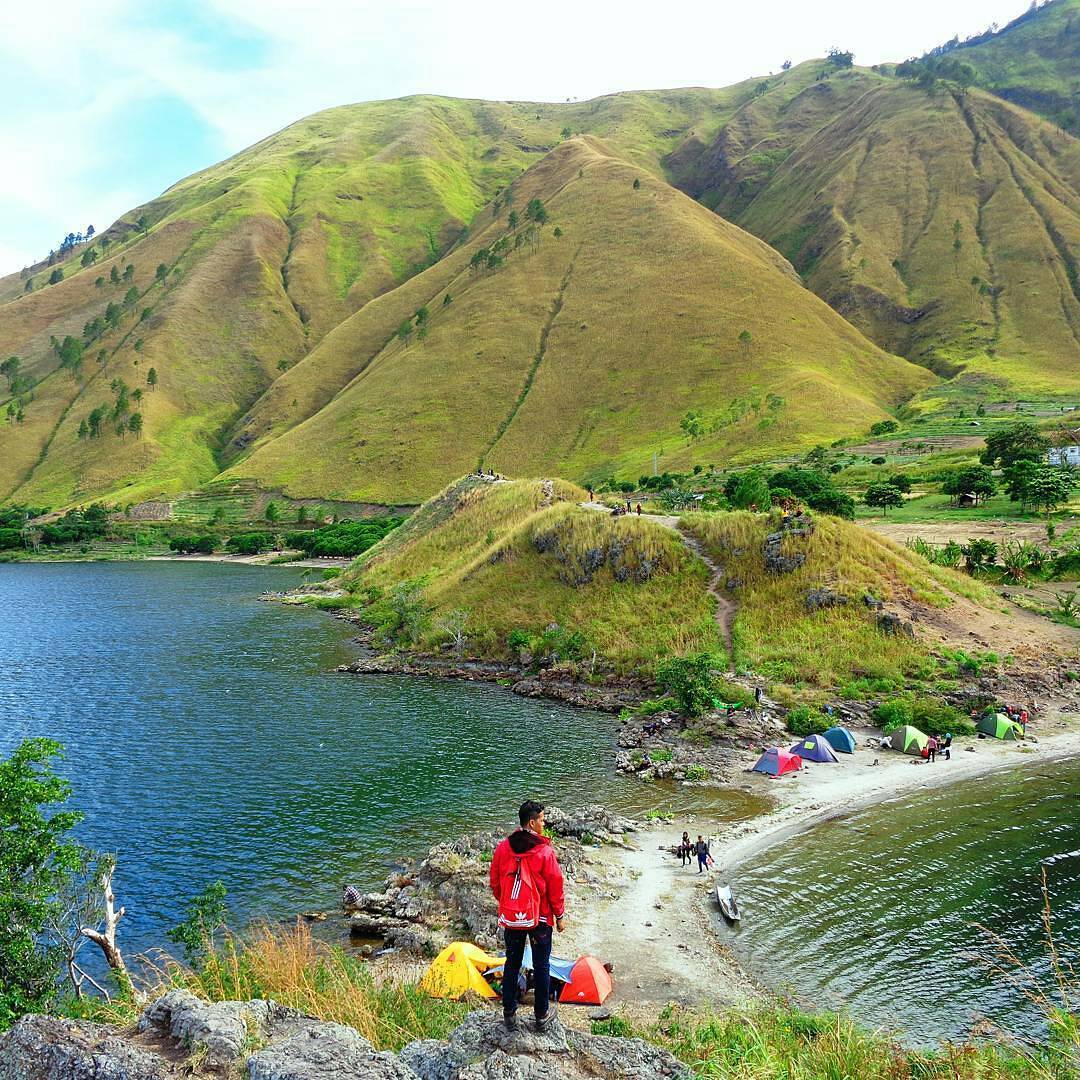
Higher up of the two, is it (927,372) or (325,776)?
(927,372)

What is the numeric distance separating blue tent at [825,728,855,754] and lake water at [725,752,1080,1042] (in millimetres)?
5826

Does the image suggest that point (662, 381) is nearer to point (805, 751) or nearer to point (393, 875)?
point (805, 751)

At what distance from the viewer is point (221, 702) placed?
177ft

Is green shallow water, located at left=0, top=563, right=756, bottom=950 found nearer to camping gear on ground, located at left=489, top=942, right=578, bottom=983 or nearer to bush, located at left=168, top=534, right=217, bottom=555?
camping gear on ground, located at left=489, top=942, right=578, bottom=983

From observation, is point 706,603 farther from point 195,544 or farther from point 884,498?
point 195,544

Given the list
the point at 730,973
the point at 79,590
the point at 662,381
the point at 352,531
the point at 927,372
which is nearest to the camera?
the point at 730,973

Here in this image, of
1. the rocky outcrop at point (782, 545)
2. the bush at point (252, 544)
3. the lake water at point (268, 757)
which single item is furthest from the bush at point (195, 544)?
the rocky outcrop at point (782, 545)

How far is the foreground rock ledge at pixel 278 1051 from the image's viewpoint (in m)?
8.78

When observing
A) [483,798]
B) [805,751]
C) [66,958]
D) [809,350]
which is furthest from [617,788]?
[809,350]

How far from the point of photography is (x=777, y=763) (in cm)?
3694

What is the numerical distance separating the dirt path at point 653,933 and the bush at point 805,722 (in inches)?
604

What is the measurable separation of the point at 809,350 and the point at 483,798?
168409mm

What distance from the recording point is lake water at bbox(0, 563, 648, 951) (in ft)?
98.8

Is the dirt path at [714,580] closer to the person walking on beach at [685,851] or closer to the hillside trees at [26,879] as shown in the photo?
the person walking on beach at [685,851]
